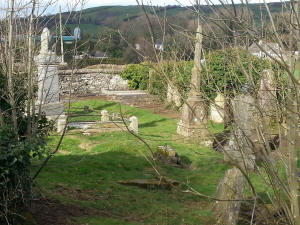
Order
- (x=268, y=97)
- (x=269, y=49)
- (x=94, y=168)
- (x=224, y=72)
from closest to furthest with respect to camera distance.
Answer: (x=268, y=97) < (x=224, y=72) < (x=269, y=49) < (x=94, y=168)

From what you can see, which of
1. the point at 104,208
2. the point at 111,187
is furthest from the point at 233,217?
the point at 111,187

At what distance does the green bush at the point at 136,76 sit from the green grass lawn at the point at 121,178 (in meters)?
14.2

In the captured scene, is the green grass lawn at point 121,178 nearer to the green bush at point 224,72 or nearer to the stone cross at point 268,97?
the green bush at point 224,72

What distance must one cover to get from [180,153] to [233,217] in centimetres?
565

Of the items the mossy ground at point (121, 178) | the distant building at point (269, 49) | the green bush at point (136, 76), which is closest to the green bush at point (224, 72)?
the distant building at point (269, 49)

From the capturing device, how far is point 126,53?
39656 mm

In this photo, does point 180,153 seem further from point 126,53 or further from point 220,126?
point 126,53

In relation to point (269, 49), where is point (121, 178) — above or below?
below

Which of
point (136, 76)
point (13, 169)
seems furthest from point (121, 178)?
point (136, 76)

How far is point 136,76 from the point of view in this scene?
95.5 feet

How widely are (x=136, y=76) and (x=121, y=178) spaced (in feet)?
64.7

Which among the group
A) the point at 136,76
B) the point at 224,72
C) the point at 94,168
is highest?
the point at 224,72

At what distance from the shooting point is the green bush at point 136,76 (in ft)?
93.2

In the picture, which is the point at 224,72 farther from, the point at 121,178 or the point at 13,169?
the point at 121,178
